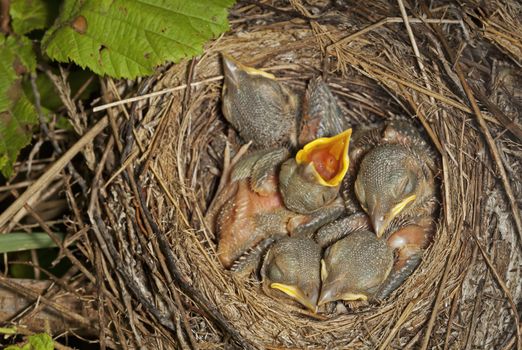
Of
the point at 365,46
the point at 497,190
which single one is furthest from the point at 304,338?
the point at 365,46

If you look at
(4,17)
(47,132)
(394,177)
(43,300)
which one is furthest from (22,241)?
(394,177)

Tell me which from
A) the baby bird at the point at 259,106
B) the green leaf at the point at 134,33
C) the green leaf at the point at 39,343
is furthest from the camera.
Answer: the baby bird at the point at 259,106

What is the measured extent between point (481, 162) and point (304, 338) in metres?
0.64

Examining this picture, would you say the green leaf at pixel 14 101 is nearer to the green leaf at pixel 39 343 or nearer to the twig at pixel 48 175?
the twig at pixel 48 175

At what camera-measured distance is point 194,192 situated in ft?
5.92

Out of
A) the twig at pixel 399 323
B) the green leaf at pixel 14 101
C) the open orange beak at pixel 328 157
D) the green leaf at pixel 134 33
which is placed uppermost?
the green leaf at pixel 134 33

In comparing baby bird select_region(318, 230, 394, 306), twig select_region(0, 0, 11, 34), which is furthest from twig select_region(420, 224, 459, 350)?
twig select_region(0, 0, 11, 34)

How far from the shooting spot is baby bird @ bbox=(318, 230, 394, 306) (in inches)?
63.8

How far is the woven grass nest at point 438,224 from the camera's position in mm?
1602

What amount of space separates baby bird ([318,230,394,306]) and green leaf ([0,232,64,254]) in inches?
28.1

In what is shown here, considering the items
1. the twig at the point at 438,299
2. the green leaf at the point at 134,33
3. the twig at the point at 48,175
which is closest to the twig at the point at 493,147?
the twig at the point at 438,299

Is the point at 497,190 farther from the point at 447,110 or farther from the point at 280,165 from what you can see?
the point at 280,165

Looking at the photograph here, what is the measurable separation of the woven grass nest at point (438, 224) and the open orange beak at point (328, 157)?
0.26m

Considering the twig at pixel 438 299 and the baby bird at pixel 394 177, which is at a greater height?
the baby bird at pixel 394 177
